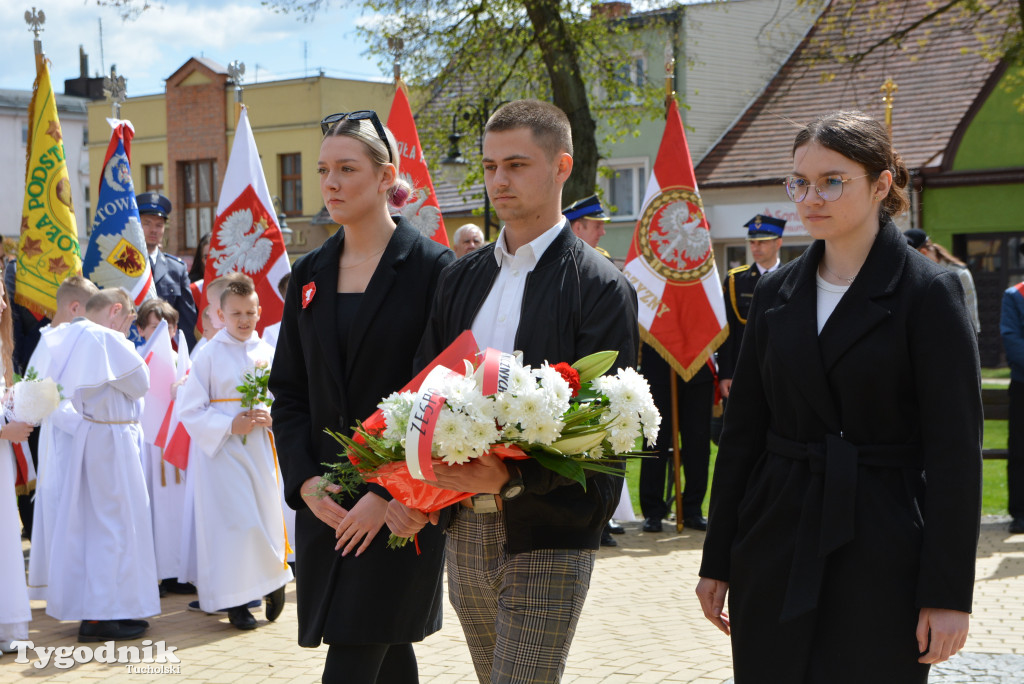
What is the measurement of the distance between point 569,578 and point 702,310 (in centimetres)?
669

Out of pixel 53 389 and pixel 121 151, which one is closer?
pixel 53 389

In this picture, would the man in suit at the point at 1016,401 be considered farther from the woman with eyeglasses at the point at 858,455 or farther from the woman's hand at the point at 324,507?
the woman's hand at the point at 324,507

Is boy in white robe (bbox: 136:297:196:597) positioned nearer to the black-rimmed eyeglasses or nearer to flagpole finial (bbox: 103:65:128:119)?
flagpole finial (bbox: 103:65:128:119)

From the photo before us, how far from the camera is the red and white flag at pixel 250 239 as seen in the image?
10.2 meters

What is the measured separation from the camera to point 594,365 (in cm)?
318

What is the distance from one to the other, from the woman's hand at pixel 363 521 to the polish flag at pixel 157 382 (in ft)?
15.7

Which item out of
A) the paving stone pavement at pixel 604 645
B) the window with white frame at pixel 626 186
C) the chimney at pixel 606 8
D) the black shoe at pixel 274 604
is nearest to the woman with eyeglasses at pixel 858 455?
the paving stone pavement at pixel 604 645

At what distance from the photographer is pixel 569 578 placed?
3.42 metres

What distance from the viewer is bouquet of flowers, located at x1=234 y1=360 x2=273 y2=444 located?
6.87m

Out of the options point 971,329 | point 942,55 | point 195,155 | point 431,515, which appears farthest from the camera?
point 195,155

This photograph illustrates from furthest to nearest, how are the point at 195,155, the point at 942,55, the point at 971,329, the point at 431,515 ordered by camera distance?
1. the point at 195,155
2. the point at 942,55
3. the point at 431,515
4. the point at 971,329

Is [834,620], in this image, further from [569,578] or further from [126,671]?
[126,671]

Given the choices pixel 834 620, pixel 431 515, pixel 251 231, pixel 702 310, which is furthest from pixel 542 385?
pixel 251 231

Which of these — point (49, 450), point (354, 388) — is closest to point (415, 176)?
point (49, 450)
